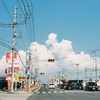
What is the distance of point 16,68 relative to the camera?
35.5m

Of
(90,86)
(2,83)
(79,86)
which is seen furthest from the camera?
(79,86)

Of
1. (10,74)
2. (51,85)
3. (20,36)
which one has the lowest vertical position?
(51,85)

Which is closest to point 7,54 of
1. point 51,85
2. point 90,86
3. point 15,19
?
point 15,19

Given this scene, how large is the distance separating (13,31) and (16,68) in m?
6.88

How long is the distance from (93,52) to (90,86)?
3801 cm

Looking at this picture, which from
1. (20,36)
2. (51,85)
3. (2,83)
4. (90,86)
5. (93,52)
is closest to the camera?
(20,36)

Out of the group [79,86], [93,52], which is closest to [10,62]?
[79,86]

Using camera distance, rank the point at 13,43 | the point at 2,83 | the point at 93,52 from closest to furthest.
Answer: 1. the point at 13,43
2. the point at 2,83
3. the point at 93,52

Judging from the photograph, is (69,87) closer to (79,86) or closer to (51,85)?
(79,86)

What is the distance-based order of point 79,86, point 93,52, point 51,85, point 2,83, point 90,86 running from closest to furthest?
1. point 90,86
2. point 2,83
3. point 79,86
4. point 51,85
5. point 93,52

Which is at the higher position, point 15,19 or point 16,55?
point 15,19

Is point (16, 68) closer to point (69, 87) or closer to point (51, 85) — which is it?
point (69, 87)

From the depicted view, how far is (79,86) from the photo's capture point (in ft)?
177

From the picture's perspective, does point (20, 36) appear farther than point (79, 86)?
No
